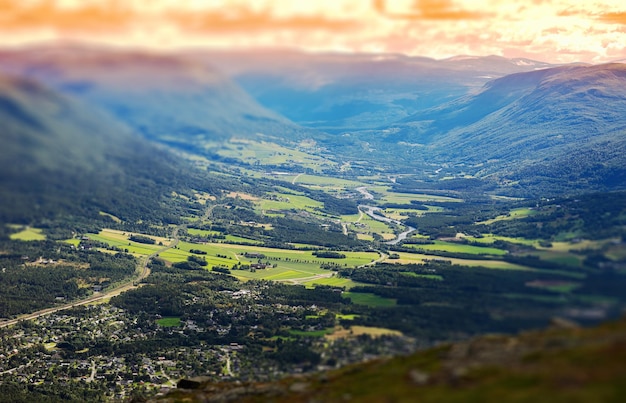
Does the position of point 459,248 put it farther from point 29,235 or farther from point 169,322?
point 29,235

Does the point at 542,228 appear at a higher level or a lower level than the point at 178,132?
lower

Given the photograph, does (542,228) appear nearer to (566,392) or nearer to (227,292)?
(227,292)

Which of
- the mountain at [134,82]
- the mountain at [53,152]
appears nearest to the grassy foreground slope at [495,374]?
the mountain at [53,152]

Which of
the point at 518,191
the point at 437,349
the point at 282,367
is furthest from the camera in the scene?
the point at 518,191

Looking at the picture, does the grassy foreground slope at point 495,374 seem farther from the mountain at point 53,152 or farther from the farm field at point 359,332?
the mountain at point 53,152

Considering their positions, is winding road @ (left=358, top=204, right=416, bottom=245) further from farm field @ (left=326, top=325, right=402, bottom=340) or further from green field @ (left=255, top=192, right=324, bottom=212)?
farm field @ (left=326, top=325, right=402, bottom=340)

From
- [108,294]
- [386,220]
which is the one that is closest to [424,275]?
[108,294]

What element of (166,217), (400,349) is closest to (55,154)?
(400,349)
